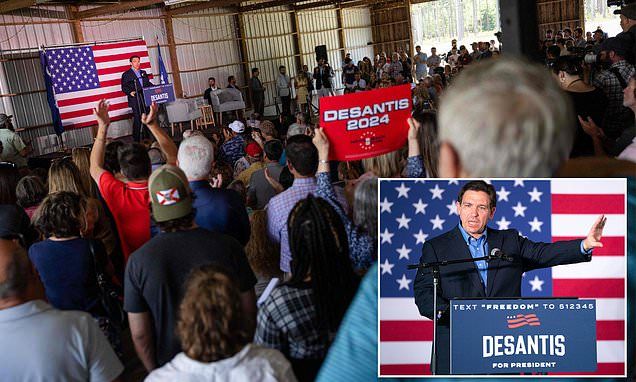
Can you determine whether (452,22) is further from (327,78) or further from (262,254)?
(262,254)

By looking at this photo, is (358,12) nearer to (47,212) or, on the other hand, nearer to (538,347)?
(47,212)

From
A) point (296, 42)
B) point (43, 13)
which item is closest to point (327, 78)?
point (296, 42)

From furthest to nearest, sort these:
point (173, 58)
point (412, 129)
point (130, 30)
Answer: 1. point (173, 58)
2. point (130, 30)
3. point (412, 129)

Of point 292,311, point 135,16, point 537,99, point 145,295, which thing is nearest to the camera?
point 537,99

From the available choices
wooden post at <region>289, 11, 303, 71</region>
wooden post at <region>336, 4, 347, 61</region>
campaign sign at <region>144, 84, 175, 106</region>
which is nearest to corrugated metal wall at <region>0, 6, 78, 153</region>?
campaign sign at <region>144, 84, 175, 106</region>

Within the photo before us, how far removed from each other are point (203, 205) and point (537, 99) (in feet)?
7.63

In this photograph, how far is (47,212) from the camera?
2.62 meters

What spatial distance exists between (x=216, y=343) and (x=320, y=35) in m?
21.3

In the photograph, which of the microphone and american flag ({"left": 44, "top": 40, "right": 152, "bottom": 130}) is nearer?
the microphone

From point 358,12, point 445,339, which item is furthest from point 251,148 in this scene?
point 358,12

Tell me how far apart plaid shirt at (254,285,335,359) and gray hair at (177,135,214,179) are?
3.74 feet

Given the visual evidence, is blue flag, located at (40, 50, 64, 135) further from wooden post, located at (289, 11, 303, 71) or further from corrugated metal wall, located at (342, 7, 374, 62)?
corrugated metal wall, located at (342, 7, 374, 62)

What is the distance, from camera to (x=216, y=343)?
4.91 feet

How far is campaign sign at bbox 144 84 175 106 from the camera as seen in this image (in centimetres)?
1313
